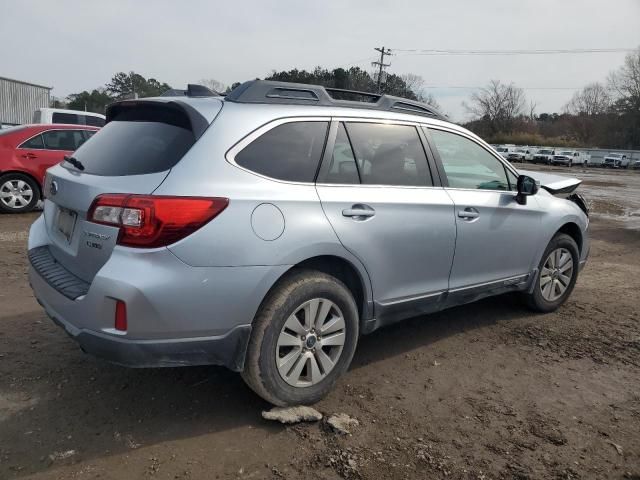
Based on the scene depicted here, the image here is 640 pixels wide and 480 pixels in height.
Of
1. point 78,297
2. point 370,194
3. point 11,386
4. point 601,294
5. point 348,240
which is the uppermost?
point 370,194

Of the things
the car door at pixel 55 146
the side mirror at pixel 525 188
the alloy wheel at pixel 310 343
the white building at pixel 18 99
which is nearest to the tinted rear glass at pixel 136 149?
the alloy wheel at pixel 310 343

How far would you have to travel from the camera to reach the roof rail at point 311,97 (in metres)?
3.04

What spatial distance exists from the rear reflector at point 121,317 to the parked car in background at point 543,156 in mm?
58793

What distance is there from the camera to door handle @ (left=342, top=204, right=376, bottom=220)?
307 centimetres

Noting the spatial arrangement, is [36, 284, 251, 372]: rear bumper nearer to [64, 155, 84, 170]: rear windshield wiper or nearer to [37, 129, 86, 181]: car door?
[64, 155, 84, 170]: rear windshield wiper

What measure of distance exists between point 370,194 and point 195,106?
116cm

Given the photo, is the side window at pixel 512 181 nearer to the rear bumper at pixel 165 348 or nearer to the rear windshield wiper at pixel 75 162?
the rear bumper at pixel 165 348

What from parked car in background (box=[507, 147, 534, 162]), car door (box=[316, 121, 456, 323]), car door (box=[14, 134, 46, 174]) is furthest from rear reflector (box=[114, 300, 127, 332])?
parked car in background (box=[507, 147, 534, 162])

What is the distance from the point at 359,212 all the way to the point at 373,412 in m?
1.19

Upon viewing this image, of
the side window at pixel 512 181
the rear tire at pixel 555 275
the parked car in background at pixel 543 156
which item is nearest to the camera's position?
the side window at pixel 512 181

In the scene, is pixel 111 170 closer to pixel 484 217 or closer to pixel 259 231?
pixel 259 231

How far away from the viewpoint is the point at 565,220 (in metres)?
4.79

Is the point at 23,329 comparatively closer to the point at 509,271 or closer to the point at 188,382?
the point at 188,382

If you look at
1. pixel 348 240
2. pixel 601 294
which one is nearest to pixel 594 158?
pixel 601 294
